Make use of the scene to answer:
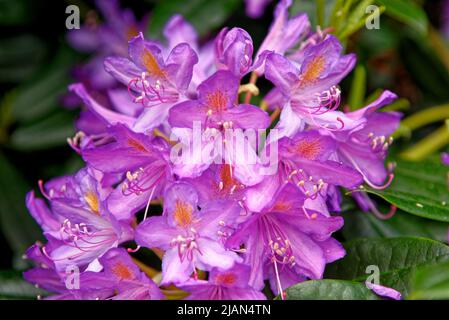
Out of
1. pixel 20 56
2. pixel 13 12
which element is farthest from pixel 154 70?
pixel 20 56

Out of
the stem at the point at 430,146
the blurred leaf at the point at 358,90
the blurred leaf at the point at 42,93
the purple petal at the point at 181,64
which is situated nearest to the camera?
the purple petal at the point at 181,64

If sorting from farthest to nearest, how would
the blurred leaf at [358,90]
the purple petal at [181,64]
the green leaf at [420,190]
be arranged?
1. the blurred leaf at [358,90]
2. the green leaf at [420,190]
3. the purple petal at [181,64]

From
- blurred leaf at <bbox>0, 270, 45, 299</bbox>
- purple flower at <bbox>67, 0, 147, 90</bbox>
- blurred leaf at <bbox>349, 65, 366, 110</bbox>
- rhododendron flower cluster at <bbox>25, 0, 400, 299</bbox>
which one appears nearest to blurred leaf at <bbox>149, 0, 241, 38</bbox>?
purple flower at <bbox>67, 0, 147, 90</bbox>

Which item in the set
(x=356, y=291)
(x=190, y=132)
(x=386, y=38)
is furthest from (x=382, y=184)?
(x=386, y=38)

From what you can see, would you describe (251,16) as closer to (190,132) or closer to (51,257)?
(190,132)

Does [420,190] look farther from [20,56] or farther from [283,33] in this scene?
[20,56]

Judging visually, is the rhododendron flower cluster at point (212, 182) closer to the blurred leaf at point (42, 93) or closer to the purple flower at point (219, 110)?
the purple flower at point (219, 110)

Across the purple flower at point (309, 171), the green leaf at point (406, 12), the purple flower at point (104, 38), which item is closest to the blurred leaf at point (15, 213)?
the purple flower at point (104, 38)
